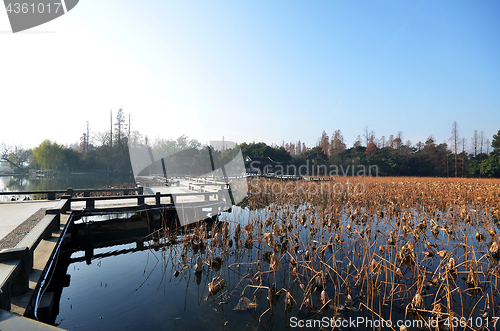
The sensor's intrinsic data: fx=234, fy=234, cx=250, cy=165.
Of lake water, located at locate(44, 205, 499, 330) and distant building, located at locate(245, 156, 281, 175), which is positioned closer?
lake water, located at locate(44, 205, 499, 330)

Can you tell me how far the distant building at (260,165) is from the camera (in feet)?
118

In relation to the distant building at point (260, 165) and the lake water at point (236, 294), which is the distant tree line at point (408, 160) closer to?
the distant building at point (260, 165)

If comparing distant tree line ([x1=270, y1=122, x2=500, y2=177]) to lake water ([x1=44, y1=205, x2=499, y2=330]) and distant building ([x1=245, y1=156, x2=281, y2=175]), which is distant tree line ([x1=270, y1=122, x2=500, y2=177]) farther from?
lake water ([x1=44, y1=205, x2=499, y2=330])

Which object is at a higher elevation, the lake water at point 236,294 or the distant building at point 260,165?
the distant building at point 260,165

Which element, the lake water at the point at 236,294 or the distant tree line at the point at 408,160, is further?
the distant tree line at the point at 408,160

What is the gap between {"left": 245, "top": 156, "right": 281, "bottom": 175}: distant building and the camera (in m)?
35.9

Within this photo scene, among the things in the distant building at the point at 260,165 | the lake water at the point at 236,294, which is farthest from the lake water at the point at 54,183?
the distant building at the point at 260,165

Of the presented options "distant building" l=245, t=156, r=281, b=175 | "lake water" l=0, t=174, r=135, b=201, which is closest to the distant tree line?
"distant building" l=245, t=156, r=281, b=175

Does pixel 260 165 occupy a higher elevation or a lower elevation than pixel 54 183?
higher

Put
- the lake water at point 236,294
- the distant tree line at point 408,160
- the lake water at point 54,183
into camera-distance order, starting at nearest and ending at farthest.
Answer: the lake water at point 236,294 → the lake water at point 54,183 → the distant tree line at point 408,160

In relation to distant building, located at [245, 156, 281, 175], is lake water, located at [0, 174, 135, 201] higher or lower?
lower

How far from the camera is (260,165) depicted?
3638 cm

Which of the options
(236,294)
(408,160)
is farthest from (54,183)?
(408,160)

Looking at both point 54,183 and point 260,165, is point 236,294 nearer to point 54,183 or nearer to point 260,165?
point 54,183
